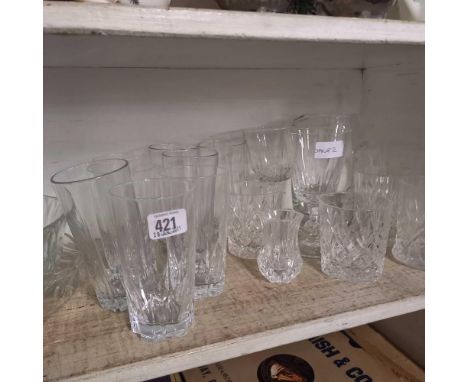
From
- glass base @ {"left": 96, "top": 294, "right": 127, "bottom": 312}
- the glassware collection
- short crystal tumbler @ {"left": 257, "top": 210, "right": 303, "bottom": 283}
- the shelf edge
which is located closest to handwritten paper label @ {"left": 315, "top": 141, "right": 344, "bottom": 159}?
the glassware collection

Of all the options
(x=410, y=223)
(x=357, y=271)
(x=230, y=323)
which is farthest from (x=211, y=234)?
(x=410, y=223)

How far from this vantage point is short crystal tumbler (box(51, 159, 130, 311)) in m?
0.51

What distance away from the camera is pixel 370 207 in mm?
648

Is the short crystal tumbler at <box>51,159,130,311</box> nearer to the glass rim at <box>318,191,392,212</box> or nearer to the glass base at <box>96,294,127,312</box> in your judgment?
the glass base at <box>96,294,127,312</box>

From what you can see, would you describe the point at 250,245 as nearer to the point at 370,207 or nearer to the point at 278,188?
the point at 278,188

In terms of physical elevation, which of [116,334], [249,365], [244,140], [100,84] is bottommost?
[249,365]

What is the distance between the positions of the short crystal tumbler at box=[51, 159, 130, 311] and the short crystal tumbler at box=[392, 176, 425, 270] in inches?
18.6

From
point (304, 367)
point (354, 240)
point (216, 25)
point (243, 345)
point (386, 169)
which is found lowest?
point (304, 367)

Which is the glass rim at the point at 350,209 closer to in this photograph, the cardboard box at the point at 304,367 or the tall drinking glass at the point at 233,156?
the tall drinking glass at the point at 233,156

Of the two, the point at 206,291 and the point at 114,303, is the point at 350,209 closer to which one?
the point at 206,291

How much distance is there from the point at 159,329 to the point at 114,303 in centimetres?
10

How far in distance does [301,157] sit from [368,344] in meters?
0.46

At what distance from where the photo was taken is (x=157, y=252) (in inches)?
19.5
